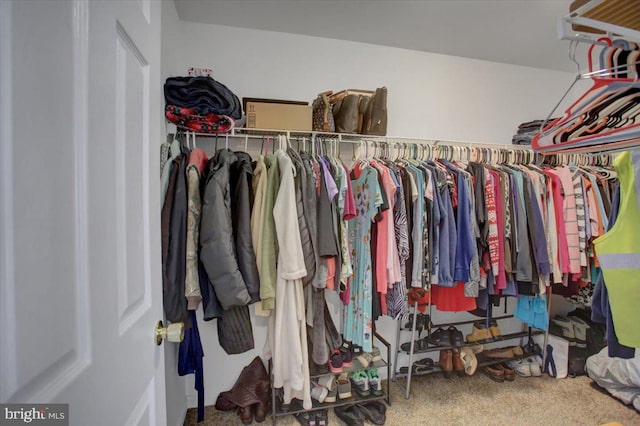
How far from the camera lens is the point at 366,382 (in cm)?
177

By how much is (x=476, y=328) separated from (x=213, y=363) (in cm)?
209

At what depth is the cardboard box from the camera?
160 centimetres

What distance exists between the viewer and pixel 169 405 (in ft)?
4.45

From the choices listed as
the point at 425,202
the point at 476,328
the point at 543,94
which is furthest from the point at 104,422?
the point at 543,94

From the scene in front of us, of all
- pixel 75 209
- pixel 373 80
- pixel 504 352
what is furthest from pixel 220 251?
pixel 504 352

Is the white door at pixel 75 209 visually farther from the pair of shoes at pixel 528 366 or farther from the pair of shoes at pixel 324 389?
the pair of shoes at pixel 528 366

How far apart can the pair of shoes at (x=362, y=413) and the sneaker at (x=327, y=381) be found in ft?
0.54

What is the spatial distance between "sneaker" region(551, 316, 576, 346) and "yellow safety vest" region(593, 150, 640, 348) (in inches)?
73.6

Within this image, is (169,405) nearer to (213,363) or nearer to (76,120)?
(213,363)

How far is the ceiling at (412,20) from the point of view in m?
1.61

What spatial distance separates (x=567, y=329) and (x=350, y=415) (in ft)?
6.54

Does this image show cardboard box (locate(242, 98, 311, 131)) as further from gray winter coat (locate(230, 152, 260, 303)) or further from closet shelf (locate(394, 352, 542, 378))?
closet shelf (locate(394, 352, 542, 378))

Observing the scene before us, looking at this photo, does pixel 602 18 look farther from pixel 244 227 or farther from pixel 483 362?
pixel 483 362

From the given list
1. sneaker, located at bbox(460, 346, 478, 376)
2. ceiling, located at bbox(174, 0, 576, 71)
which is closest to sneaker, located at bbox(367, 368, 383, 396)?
sneaker, located at bbox(460, 346, 478, 376)
